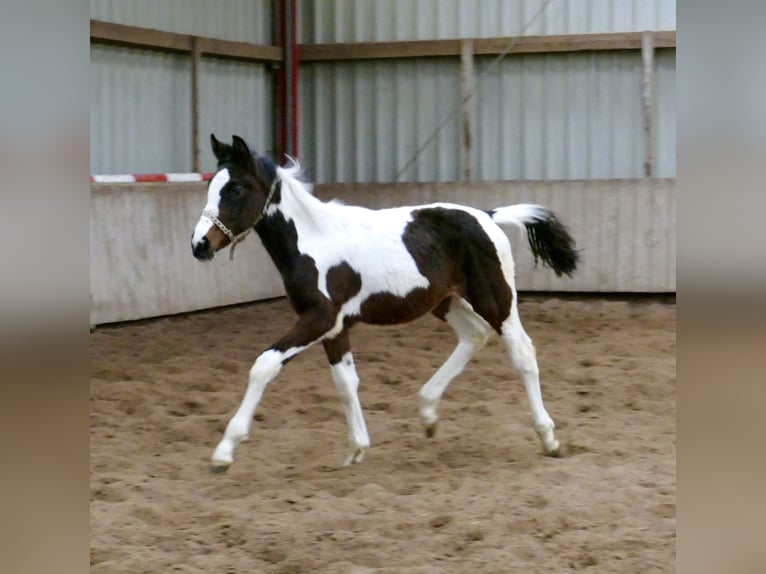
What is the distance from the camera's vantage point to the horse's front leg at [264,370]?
15.6 ft

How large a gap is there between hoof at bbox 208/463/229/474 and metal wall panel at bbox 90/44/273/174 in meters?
4.68

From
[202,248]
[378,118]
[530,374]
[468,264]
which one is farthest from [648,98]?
[202,248]

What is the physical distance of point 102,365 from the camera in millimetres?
7789

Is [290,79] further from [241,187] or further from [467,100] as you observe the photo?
[241,187]

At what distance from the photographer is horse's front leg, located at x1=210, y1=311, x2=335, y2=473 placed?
476 cm

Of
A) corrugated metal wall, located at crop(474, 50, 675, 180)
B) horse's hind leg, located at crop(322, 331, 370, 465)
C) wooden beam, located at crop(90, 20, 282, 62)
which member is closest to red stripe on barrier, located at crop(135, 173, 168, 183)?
wooden beam, located at crop(90, 20, 282, 62)

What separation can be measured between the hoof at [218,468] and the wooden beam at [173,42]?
5459mm

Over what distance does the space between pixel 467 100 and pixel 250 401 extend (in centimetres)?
755

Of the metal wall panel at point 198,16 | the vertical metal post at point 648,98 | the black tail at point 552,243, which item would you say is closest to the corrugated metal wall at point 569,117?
the vertical metal post at point 648,98

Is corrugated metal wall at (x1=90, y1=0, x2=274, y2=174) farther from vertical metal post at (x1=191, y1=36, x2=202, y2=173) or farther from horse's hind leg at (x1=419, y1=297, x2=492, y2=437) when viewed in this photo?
horse's hind leg at (x1=419, y1=297, x2=492, y2=437)

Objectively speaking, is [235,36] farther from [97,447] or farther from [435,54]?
[97,447]

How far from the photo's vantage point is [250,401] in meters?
4.75

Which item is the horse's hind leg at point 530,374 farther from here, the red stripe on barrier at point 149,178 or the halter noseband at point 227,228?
the red stripe on barrier at point 149,178
